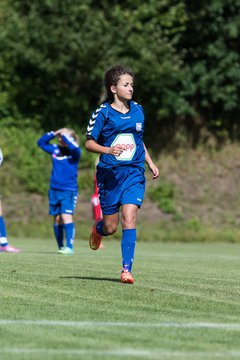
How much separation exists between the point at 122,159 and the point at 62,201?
8.32 m

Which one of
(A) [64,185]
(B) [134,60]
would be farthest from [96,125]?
(B) [134,60]

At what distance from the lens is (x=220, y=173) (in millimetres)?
33188

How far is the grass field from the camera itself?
239 inches

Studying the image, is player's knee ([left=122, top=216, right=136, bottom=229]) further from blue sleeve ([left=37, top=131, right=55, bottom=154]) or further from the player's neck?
blue sleeve ([left=37, top=131, right=55, bottom=154])

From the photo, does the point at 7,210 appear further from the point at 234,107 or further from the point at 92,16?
the point at 234,107

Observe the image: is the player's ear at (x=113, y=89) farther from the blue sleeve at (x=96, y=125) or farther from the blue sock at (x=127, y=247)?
the blue sock at (x=127, y=247)

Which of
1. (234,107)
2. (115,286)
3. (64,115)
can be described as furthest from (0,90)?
(115,286)

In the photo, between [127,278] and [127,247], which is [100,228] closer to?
[127,247]

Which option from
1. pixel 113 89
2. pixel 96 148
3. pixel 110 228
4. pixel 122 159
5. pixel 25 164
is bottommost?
pixel 25 164

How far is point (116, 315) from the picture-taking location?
761cm

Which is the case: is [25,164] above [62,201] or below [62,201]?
below

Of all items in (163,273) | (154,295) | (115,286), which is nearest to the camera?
(154,295)

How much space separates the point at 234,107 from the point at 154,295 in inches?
1024

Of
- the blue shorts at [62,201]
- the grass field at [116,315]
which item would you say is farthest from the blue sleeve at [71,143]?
the grass field at [116,315]
